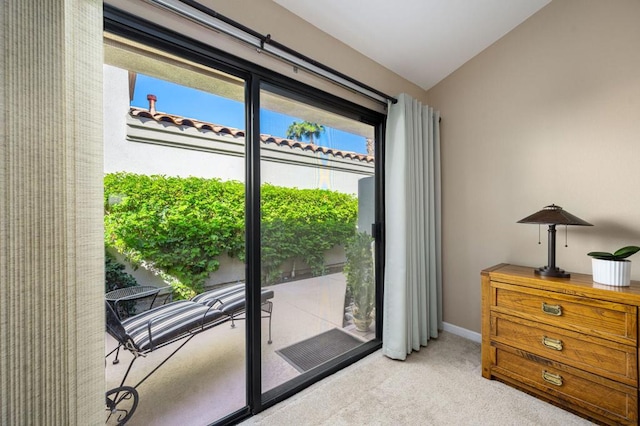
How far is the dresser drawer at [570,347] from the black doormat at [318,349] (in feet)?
3.46

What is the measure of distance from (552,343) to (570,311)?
23cm

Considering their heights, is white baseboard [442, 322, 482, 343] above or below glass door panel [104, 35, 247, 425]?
below

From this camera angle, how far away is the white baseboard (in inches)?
94.4

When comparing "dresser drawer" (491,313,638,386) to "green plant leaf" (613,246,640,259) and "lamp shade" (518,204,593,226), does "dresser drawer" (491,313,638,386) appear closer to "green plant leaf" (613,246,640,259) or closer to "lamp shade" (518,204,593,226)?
"green plant leaf" (613,246,640,259)

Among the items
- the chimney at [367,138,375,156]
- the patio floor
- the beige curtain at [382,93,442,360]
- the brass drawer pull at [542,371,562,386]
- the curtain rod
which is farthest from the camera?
the chimney at [367,138,375,156]

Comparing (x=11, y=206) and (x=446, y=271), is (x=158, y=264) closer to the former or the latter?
(x=11, y=206)

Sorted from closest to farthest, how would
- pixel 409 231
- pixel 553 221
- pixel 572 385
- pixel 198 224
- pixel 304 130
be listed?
pixel 198 224 < pixel 572 385 < pixel 553 221 < pixel 304 130 < pixel 409 231

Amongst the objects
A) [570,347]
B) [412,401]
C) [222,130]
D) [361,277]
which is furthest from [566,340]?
[222,130]

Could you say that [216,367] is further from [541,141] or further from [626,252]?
[541,141]

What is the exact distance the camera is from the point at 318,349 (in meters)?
1.99

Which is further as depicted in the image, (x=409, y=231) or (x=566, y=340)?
(x=409, y=231)

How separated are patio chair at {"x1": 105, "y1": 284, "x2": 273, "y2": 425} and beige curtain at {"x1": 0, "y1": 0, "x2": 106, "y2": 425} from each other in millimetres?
328

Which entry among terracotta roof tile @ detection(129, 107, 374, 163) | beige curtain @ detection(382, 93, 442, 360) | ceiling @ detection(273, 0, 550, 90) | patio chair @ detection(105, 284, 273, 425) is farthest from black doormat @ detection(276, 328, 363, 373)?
ceiling @ detection(273, 0, 550, 90)

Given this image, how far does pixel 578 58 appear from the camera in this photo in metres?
1.91
